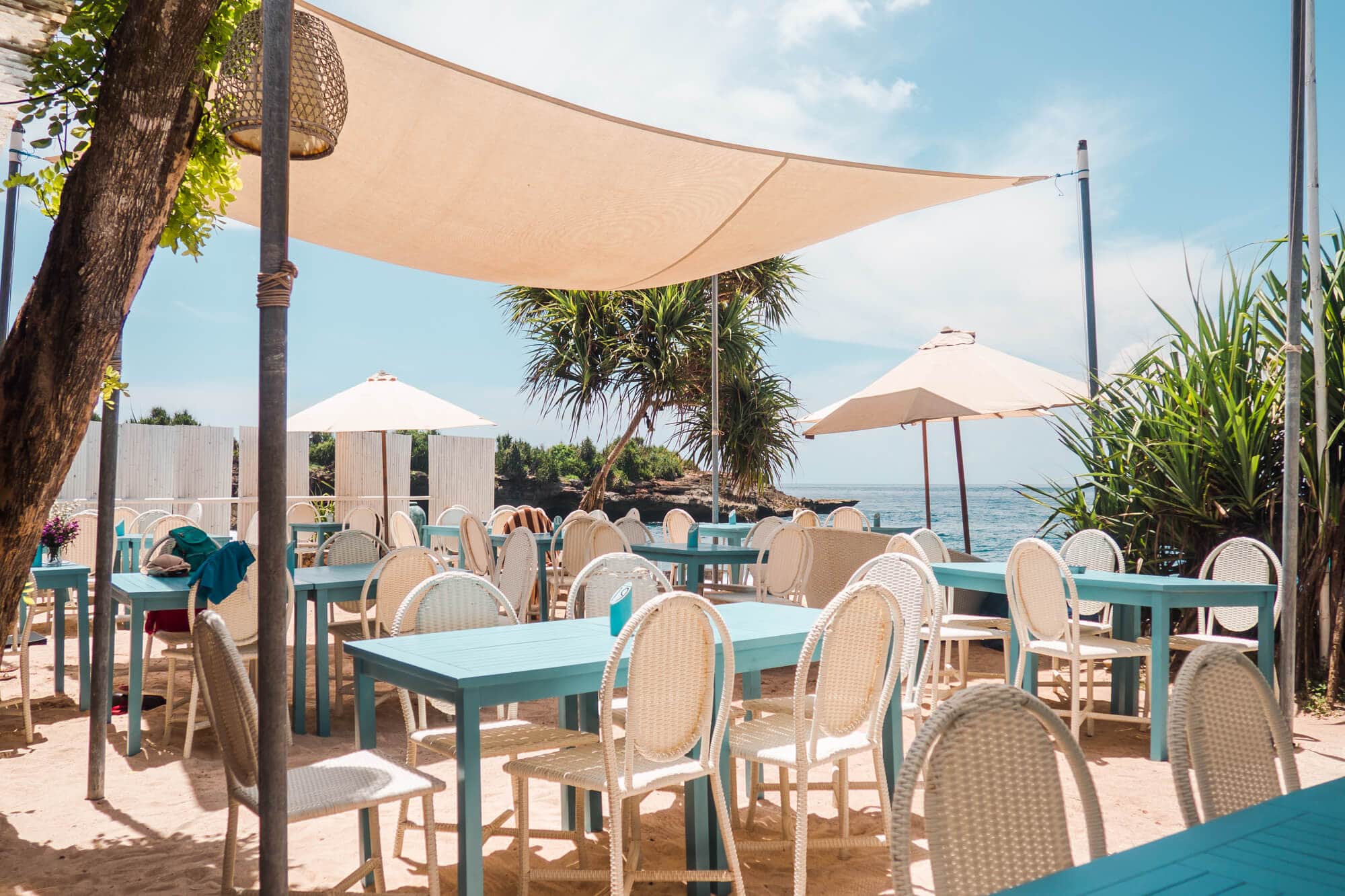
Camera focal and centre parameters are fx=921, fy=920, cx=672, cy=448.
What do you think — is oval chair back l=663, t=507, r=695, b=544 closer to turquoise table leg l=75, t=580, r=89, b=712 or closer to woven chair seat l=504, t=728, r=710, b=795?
turquoise table leg l=75, t=580, r=89, b=712

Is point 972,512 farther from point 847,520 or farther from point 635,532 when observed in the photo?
point 635,532

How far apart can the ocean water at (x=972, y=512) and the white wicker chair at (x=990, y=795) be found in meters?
19.2

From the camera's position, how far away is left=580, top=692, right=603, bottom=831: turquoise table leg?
121 inches

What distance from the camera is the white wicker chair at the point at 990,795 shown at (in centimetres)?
114

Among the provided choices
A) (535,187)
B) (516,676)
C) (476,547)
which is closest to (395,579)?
(535,187)

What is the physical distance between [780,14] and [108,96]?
850 centimetres

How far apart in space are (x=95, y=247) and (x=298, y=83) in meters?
0.62

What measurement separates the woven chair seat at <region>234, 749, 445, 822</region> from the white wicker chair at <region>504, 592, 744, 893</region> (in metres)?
0.28

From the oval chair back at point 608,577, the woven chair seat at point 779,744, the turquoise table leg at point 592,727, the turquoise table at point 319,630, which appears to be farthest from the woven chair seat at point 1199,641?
the turquoise table at point 319,630

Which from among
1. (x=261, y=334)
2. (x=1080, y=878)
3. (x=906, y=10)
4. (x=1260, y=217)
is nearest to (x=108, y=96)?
(x=261, y=334)

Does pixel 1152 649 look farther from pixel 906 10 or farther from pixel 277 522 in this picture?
pixel 906 10

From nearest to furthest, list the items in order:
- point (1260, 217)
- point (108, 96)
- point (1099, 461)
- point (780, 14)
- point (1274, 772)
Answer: point (1274, 772) < point (108, 96) < point (1099, 461) < point (780, 14) < point (1260, 217)

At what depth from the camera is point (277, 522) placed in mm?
1670

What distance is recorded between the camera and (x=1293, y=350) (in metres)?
3.92
